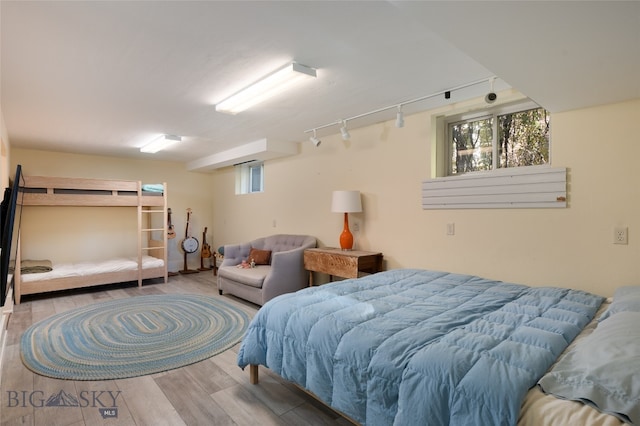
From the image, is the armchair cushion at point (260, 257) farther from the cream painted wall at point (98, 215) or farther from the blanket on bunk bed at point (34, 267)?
the blanket on bunk bed at point (34, 267)

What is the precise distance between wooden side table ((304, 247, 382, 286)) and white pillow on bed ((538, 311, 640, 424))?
232 cm

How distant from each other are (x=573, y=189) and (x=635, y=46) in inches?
49.9

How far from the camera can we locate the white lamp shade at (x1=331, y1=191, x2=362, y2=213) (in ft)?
12.7

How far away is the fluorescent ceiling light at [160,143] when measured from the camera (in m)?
4.53

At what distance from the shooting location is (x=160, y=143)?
15.9 feet

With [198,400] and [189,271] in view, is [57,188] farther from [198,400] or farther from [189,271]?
[198,400]

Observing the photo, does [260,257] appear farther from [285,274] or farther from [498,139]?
[498,139]

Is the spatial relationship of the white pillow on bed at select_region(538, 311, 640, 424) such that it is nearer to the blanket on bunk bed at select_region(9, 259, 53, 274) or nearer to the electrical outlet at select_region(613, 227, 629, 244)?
the electrical outlet at select_region(613, 227, 629, 244)

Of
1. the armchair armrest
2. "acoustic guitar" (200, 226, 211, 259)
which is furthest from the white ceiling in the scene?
"acoustic guitar" (200, 226, 211, 259)

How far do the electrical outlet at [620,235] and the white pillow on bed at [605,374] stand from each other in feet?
4.39

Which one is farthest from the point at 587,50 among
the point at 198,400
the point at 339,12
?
the point at 198,400

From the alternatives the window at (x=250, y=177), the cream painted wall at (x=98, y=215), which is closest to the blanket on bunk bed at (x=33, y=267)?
the cream painted wall at (x=98, y=215)

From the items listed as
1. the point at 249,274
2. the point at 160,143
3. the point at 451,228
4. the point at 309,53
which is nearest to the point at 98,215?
the point at 160,143

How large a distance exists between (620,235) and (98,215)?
7.17 metres
